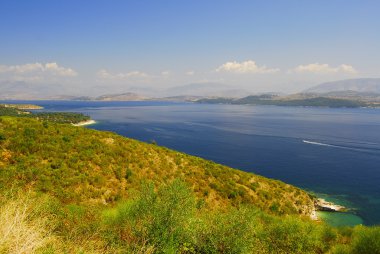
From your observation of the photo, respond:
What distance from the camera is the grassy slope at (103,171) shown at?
32.5m

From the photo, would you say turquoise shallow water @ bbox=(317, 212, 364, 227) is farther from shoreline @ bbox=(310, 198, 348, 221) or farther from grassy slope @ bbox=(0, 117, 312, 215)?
grassy slope @ bbox=(0, 117, 312, 215)

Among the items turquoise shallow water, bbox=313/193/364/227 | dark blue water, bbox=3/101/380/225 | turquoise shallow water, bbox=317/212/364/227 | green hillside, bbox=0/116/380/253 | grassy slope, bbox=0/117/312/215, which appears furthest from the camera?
dark blue water, bbox=3/101/380/225

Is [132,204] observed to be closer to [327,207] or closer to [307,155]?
[327,207]

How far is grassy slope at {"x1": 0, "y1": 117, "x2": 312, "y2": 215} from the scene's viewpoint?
107 feet

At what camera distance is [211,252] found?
1870cm

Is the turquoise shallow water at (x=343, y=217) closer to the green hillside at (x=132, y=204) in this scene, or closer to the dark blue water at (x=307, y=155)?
the dark blue water at (x=307, y=155)

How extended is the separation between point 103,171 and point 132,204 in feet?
59.0

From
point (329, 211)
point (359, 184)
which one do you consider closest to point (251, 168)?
point (359, 184)

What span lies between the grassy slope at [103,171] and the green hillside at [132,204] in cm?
14

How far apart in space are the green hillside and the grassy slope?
0.14 m

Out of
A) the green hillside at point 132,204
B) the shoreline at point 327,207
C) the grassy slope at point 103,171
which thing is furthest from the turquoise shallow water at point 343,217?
the green hillside at point 132,204

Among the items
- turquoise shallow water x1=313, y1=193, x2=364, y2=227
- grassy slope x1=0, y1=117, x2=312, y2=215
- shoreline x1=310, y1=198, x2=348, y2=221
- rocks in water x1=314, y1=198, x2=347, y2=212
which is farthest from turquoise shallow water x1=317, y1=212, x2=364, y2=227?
grassy slope x1=0, y1=117, x2=312, y2=215

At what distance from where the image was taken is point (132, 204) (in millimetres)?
22109

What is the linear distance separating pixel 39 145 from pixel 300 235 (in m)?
34.9
